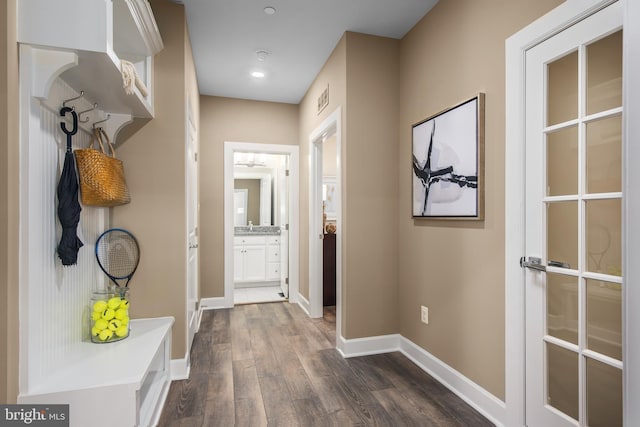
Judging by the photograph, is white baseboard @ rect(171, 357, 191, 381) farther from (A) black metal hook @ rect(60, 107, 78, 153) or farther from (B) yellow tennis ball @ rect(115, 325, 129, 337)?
(A) black metal hook @ rect(60, 107, 78, 153)

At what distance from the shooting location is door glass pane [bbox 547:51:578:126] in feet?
4.82

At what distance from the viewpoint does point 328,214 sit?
536 cm

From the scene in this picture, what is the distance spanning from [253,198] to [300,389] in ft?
13.0

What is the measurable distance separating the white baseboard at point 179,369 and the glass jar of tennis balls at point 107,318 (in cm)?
50

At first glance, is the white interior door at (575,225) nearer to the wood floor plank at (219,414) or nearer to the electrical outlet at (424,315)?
the electrical outlet at (424,315)

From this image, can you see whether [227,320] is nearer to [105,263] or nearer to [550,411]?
[105,263]

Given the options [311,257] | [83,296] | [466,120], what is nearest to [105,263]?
[83,296]

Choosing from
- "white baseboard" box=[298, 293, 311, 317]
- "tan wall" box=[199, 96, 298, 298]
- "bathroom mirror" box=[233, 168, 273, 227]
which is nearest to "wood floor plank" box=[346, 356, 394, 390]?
"white baseboard" box=[298, 293, 311, 317]

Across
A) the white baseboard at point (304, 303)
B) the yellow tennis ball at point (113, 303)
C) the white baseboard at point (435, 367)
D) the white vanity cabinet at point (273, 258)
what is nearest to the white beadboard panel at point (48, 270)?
the yellow tennis ball at point (113, 303)

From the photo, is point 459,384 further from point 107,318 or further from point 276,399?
point 107,318

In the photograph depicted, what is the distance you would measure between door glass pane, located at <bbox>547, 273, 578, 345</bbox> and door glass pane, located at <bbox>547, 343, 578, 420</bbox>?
7 centimetres

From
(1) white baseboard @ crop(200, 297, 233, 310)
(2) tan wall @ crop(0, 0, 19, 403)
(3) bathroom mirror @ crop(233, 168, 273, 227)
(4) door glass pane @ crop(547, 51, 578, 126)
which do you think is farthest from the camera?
(3) bathroom mirror @ crop(233, 168, 273, 227)

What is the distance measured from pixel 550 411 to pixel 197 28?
327cm

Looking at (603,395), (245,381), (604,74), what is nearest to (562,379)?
(603,395)
